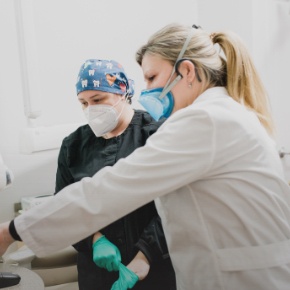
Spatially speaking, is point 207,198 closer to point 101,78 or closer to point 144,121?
point 144,121

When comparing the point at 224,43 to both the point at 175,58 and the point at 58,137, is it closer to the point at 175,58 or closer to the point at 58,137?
the point at 175,58

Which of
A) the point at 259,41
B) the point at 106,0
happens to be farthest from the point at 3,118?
the point at 259,41

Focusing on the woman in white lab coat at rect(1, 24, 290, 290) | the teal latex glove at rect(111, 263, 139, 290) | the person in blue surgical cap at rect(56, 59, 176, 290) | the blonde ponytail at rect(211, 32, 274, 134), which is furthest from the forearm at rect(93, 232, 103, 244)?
the blonde ponytail at rect(211, 32, 274, 134)

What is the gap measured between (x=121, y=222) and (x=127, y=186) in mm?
451

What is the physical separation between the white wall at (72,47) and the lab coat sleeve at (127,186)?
2.74 ft

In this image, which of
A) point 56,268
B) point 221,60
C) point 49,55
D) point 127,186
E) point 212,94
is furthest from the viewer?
point 49,55

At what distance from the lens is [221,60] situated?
0.99 metres

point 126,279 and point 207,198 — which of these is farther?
point 126,279

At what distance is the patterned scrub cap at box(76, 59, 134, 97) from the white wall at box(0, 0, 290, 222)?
1.11 feet

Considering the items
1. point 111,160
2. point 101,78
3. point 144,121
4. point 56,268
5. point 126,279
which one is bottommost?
point 56,268

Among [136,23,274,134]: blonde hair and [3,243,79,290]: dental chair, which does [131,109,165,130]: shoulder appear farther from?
[3,243,79,290]: dental chair

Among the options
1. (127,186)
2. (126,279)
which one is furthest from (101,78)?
(126,279)

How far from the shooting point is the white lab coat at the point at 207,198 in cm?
75

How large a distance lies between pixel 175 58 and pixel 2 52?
1.04 meters
